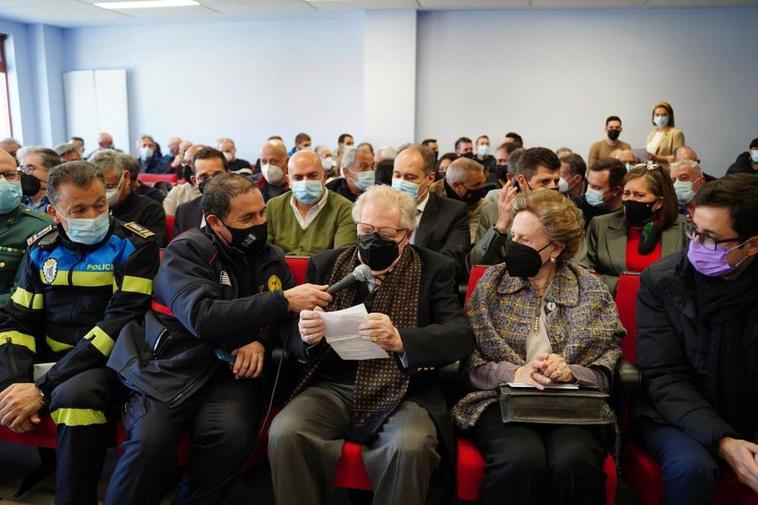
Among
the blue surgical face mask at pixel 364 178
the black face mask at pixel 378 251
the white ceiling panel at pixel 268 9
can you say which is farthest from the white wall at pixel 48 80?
the black face mask at pixel 378 251

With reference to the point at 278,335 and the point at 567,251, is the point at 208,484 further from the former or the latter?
the point at 567,251

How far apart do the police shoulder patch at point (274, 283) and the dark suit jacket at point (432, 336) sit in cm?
12

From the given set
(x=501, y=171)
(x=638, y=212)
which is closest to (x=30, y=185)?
(x=638, y=212)

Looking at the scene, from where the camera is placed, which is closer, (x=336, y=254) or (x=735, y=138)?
(x=336, y=254)

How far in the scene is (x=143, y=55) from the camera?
11383 mm

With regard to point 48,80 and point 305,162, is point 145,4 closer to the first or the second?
point 48,80

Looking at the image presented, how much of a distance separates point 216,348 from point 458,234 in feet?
5.26

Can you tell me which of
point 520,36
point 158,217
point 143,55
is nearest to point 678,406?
point 158,217

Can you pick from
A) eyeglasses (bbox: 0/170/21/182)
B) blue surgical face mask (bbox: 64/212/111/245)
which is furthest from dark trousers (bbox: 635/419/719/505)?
eyeglasses (bbox: 0/170/21/182)

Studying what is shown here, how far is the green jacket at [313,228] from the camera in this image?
11.2ft

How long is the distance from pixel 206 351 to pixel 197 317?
0.18 metres

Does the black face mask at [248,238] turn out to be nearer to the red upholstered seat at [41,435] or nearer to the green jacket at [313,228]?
the red upholstered seat at [41,435]

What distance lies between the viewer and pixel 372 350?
2.01 m

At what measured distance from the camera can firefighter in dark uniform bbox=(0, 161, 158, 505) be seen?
221 centimetres
